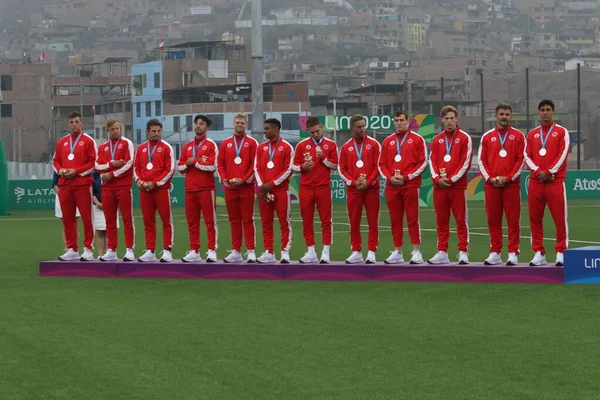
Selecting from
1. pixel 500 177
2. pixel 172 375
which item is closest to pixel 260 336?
pixel 172 375

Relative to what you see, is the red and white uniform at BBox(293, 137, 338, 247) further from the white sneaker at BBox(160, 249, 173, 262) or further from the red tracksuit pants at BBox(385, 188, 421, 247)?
the white sneaker at BBox(160, 249, 173, 262)

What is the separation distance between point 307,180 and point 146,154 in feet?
7.38

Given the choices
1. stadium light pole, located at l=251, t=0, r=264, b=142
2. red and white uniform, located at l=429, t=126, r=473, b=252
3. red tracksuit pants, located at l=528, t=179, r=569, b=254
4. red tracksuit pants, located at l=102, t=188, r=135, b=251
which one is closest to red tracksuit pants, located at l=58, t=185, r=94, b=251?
red tracksuit pants, located at l=102, t=188, r=135, b=251

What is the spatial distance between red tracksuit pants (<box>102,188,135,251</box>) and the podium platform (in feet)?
1.62

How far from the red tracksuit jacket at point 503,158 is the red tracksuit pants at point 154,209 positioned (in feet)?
14.3

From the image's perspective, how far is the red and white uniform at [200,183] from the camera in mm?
16453

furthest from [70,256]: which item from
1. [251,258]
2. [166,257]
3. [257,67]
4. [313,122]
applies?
[257,67]

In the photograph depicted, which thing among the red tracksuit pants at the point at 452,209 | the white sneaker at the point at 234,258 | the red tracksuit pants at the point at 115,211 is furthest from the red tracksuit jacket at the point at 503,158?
the red tracksuit pants at the point at 115,211

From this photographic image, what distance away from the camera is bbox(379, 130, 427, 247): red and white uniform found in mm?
15680

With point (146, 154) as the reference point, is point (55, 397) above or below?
below

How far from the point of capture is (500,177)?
589 inches

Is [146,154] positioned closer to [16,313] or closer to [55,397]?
[16,313]

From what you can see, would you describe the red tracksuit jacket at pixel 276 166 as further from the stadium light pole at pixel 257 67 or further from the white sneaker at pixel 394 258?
the stadium light pole at pixel 257 67

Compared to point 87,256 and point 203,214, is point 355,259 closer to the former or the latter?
point 203,214
